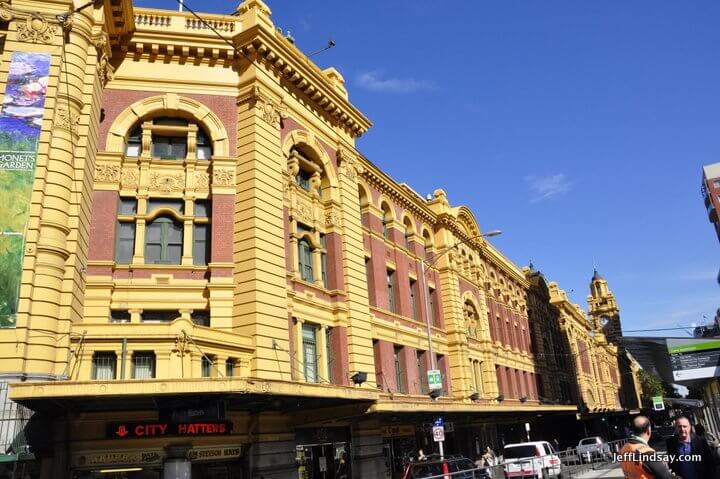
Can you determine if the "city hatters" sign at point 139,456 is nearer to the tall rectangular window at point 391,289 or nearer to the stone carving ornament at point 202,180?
the stone carving ornament at point 202,180

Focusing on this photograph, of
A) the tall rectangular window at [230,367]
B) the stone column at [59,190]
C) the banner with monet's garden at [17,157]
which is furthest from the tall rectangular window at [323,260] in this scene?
the banner with monet's garden at [17,157]

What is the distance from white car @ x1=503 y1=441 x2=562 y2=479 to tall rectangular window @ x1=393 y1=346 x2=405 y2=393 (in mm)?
6518

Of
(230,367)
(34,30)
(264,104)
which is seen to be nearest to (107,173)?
(34,30)

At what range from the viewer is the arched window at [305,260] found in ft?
80.3

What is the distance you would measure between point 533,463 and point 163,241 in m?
16.2

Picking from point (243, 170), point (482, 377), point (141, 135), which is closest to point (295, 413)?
point (243, 170)

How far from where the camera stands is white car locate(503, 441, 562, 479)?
2312 centimetres

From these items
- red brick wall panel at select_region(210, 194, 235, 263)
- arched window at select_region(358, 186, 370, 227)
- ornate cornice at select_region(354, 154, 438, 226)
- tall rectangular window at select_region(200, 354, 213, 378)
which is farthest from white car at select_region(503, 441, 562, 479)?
ornate cornice at select_region(354, 154, 438, 226)

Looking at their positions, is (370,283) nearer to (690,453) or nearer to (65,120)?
(65,120)

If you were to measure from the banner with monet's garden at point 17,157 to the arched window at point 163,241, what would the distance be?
4562 millimetres

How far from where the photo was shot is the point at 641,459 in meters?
7.42

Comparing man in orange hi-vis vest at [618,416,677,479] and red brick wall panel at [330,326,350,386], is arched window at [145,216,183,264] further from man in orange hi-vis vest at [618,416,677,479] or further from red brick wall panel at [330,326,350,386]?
man in orange hi-vis vest at [618,416,677,479]

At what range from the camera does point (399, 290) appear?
33.6m

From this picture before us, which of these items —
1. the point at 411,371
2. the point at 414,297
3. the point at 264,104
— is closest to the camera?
the point at 264,104
